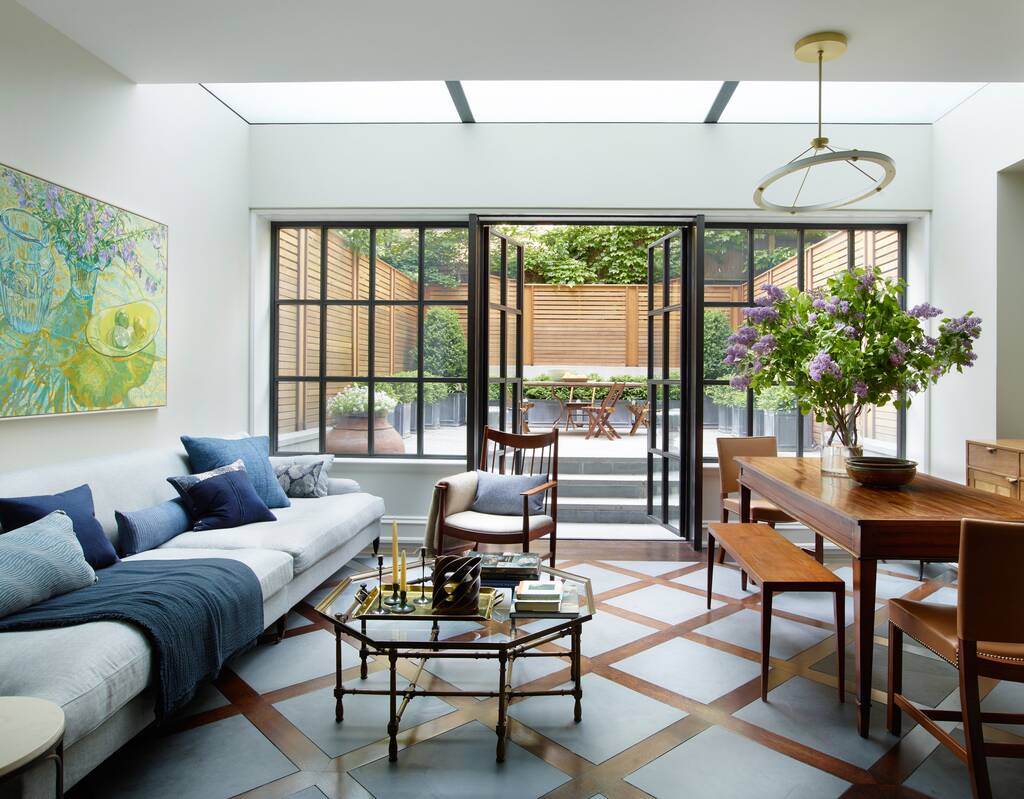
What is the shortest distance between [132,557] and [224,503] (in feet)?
2.01

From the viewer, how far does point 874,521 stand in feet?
7.21

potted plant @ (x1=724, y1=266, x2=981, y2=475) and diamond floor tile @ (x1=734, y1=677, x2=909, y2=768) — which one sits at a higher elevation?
potted plant @ (x1=724, y1=266, x2=981, y2=475)

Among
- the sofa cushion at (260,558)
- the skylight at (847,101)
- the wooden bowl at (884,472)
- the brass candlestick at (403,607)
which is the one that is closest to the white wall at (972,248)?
the skylight at (847,101)

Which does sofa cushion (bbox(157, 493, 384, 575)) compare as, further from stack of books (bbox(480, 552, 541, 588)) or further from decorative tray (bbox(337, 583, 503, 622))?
stack of books (bbox(480, 552, 541, 588))

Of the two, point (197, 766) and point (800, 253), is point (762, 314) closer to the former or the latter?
point (800, 253)

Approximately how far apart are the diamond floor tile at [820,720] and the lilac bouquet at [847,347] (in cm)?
118

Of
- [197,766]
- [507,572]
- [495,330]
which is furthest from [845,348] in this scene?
[197,766]

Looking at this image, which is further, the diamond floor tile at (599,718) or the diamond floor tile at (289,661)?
the diamond floor tile at (289,661)

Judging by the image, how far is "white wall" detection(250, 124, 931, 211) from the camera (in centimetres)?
474

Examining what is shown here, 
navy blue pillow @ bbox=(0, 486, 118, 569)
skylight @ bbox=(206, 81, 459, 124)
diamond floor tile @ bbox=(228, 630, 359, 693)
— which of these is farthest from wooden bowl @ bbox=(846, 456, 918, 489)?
skylight @ bbox=(206, 81, 459, 124)

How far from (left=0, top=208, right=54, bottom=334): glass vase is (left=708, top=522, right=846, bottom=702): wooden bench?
3.34 metres

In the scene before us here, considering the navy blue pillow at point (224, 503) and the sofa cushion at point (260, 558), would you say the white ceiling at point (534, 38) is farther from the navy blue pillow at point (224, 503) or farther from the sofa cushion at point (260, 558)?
the sofa cushion at point (260, 558)

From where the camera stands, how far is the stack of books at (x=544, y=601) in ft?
7.75

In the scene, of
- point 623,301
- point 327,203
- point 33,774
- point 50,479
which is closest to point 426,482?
point 327,203
